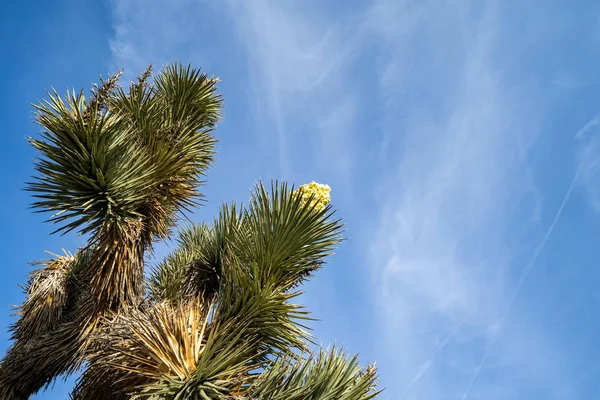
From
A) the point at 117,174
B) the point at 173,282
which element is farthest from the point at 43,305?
the point at 117,174

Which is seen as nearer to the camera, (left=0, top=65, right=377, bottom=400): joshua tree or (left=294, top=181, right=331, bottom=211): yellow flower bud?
(left=0, top=65, right=377, bottom=400): joshua tree

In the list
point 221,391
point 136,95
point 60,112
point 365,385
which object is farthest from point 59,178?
point 365,385

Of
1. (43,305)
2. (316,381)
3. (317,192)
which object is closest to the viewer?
(316,381)

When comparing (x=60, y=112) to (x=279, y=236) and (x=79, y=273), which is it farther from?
(x=79, y=273)

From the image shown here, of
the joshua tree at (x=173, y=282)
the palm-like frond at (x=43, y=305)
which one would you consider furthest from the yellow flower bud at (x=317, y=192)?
the palm-like frond at (x=43, y=305)

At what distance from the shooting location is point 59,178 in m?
4.95

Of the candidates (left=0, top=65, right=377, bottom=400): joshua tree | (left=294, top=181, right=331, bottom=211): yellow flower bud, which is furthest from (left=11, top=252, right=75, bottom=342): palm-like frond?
(left=294, top=181, right=331, bottom=211): yellow flower bud

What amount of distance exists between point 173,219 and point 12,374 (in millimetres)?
2211

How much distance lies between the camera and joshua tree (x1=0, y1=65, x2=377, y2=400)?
4.38 m

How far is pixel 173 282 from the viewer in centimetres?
Answer: 636

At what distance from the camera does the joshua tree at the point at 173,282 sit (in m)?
4.38

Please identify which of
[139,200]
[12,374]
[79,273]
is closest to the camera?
[139,200]

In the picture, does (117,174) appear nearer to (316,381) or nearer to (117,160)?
(117,160)

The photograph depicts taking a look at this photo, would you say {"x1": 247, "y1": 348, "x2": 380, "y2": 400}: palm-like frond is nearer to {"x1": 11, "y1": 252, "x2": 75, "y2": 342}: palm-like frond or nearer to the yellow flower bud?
the yellow flower bud
